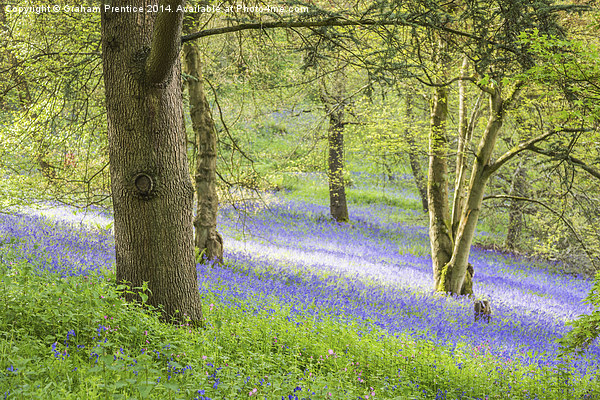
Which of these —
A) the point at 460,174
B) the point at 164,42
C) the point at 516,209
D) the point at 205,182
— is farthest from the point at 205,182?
the point at 516,209

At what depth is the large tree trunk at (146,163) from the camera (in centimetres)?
443

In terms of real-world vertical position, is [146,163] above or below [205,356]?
above

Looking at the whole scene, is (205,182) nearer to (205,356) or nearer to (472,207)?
(472,207)

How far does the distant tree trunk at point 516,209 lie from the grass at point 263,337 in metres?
7.09

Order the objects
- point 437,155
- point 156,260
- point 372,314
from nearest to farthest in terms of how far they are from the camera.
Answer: point 156,260
point 372,314
point 437,155

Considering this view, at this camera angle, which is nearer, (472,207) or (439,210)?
(472,207)

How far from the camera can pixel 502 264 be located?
63.1 feet

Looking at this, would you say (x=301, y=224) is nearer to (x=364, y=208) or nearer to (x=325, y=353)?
(x=364, y=208)

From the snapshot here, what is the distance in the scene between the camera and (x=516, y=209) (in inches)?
749

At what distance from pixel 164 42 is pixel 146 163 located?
1182 millimetres

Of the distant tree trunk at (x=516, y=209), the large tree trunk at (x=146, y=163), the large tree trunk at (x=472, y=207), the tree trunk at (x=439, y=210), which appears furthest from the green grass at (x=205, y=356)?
the distant tree trunk at (x=516, y=209)

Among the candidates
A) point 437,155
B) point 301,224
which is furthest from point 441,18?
point 301,224

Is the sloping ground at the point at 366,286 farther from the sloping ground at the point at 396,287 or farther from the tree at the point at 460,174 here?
the tree at the point at 460,174

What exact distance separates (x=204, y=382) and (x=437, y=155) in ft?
28.7
